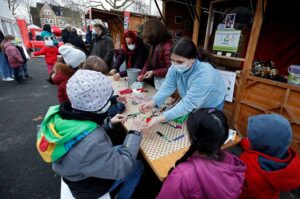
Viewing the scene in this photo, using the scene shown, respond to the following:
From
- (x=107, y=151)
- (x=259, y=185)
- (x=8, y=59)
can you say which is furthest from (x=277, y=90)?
(x=8, y=59)

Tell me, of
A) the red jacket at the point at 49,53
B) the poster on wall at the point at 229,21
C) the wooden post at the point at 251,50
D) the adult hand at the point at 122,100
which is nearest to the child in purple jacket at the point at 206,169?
the adult hand at the point at 122,100

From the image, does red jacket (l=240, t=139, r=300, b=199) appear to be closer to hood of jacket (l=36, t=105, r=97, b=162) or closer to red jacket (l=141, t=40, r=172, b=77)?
hood of jacket (l=36, t=105, r=97, b=162)

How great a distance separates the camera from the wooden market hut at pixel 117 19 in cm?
684

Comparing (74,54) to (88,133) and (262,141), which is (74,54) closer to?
(88,133)

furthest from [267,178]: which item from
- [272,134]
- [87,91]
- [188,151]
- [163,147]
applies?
[87,91]

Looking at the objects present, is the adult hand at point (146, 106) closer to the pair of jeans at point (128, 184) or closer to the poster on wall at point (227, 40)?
the pair of jeans at point (128, 184)

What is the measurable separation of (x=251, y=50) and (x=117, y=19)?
250 inches

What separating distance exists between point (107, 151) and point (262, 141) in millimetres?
931

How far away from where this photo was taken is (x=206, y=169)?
0.88m

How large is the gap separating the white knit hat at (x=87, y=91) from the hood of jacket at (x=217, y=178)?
2.15 ft

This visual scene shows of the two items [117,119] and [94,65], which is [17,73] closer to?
[94,65]

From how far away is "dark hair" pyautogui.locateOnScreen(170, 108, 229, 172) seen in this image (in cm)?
88

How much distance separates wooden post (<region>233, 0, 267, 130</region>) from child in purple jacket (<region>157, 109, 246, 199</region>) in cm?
217

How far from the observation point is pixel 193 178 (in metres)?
0.89
